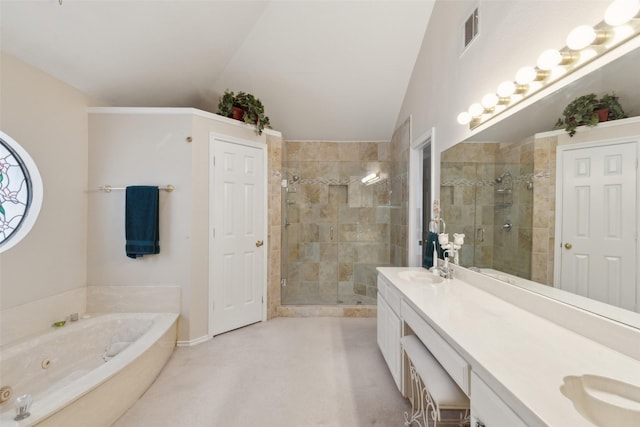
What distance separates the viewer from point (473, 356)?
936 millimetres

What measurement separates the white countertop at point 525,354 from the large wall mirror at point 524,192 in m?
0.16

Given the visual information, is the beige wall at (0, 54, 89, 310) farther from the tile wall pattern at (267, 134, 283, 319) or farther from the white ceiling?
the tile wall pattern at (267, 134, 283, 319)

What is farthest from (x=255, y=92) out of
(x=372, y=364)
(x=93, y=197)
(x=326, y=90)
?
(x=372, y=364)

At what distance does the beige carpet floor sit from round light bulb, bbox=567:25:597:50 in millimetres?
2114

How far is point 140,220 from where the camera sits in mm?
2549

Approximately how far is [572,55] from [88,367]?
3623mm

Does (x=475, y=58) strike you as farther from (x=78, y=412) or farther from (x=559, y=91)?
(x=78, y=412)

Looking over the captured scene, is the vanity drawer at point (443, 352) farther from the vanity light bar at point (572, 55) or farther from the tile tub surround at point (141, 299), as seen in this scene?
the tile tub surround at point (141, 299)

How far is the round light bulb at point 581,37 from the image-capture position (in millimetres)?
1027

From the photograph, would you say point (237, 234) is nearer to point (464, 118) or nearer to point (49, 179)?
point (49, 179)

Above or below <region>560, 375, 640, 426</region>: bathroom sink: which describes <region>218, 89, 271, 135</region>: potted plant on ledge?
above

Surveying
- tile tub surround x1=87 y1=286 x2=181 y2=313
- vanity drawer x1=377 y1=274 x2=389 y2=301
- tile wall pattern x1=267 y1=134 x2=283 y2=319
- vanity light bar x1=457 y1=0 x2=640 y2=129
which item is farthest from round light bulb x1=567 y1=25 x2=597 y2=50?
tile tub surround x1=87 y1=286 x2=181 y2=313

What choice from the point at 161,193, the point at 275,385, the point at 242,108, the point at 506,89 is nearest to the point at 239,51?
the point at 242,108

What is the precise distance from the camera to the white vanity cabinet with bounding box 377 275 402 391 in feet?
6.14
